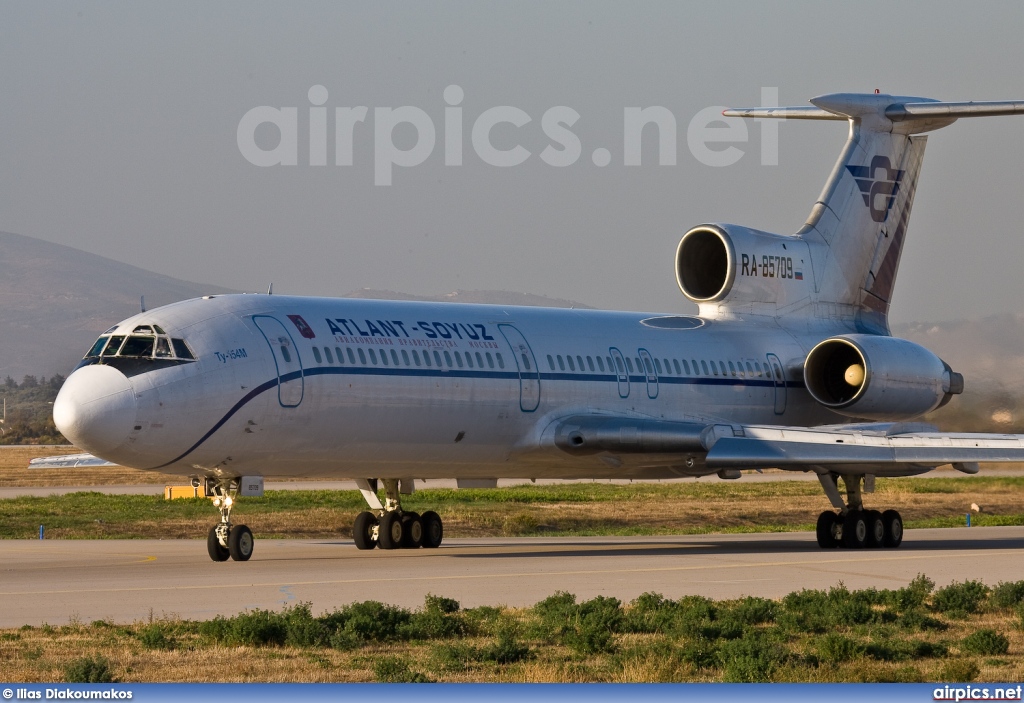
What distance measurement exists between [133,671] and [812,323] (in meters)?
25.5

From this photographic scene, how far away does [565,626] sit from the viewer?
1420cm

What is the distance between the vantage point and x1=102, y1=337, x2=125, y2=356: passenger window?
23.2m

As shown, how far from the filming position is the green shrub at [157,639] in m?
13.2

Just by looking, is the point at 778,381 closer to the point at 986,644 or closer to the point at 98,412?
the point at 98,412

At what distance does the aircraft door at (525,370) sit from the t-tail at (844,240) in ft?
22.8

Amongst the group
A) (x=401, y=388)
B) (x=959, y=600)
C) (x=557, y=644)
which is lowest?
(x=557, y=644)

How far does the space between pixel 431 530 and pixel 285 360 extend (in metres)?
6.26

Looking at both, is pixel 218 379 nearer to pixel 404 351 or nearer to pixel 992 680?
pixel 404 351

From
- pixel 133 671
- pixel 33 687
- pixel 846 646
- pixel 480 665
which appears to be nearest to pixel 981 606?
pixel 846 646

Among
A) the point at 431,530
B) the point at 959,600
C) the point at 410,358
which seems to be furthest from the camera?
the point at 431,530

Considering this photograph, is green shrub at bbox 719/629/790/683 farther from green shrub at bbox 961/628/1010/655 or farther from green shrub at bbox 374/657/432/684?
green shrub at bbox 374/657/432/684

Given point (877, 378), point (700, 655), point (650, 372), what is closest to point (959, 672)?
point (700, 655)

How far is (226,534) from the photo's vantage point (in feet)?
77.7

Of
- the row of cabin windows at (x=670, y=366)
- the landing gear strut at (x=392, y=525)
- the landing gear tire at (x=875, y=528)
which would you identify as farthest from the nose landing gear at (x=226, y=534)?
the landing gear tire at (x=875, y=528)
